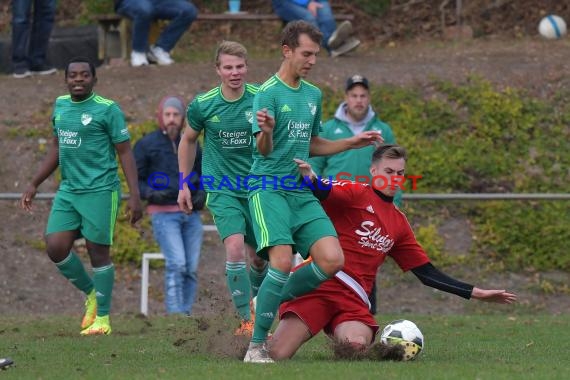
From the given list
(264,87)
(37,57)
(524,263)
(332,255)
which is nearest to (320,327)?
(332,255)

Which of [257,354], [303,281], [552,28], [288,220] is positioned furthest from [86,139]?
[552,28]

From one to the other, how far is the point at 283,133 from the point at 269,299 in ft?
3.63

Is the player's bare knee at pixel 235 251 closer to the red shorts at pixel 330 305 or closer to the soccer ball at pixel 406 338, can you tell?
the red shorts at pixel 330 305

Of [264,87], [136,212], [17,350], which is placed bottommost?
[17,350]

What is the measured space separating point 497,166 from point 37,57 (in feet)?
21.8

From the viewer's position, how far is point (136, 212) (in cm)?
1055

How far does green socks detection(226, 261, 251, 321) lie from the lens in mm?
9242

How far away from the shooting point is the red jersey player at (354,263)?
8.34 meters

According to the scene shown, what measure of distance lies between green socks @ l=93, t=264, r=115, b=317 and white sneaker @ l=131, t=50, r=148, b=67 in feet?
25.8

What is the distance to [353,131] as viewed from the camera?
12172 millimetres

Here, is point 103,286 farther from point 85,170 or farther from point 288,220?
point 288,220

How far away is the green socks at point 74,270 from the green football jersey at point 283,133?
2.74 meters

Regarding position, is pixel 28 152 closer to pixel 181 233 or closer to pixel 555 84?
pixel 181 233

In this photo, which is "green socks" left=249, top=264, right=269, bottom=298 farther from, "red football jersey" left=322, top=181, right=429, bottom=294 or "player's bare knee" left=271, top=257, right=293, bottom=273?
"player's bare knee" left=271, top=257, right=293, bottom=273
